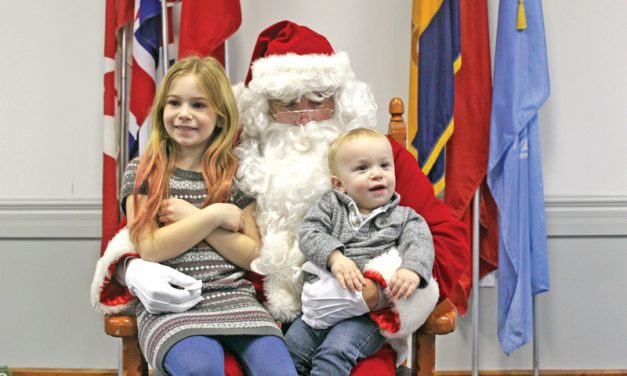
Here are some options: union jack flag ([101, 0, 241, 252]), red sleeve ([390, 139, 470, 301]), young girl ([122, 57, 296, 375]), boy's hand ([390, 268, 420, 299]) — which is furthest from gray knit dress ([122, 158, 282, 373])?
union jack flag ([101, 0, 241, 252])

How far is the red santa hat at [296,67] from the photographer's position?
206 cm

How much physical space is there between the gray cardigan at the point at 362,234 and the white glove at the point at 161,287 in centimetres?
31

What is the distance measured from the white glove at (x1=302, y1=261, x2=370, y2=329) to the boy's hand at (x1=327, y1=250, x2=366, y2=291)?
0.03 meters

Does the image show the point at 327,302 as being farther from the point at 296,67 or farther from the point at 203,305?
the point at 296,67

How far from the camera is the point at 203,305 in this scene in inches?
72.7

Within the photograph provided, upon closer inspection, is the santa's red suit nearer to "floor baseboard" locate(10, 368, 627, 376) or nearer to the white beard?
the white beard

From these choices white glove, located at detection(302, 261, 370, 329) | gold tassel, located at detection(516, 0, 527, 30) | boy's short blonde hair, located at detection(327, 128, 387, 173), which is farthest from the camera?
gold tassel, located at detection(516, 0, 527, 30)

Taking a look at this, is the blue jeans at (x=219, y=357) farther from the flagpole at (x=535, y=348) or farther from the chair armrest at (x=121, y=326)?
the flagpole at (x=535, y=348)

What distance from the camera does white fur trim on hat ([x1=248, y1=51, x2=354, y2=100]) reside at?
205 cm

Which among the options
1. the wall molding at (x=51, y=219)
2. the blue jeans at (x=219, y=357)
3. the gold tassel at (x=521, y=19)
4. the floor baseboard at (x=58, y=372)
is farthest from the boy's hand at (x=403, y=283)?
the floor baseboard at (x=58, y=372)

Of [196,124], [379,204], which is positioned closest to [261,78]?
[196,124]

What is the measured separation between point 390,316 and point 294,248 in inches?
14.0

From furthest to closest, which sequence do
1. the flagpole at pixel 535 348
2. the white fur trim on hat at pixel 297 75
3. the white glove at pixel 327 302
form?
the flagpole at pixel 535 348 → the white fur trim on hat at pixel 297 75 → the white glove at pixel 327 302

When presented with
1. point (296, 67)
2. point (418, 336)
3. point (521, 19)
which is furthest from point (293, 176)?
point (521, 19)
